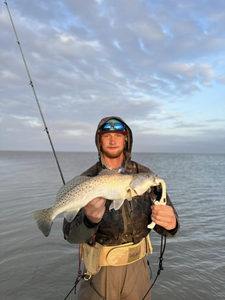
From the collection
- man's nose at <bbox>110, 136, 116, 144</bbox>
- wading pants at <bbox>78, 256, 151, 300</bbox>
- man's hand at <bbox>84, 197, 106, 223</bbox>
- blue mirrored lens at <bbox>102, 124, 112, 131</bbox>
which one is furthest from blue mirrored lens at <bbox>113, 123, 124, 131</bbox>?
wading pants at <bbox>78, 256, 151, 300</bbox>

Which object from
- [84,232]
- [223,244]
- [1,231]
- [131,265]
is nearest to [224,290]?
[223,244]

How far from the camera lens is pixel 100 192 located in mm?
2990

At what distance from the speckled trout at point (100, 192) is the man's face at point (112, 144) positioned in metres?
1.02

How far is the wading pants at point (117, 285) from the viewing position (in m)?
3.30

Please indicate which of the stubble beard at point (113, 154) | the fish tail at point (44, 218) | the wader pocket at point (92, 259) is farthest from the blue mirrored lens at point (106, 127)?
the wader pocket at point (92, 259)

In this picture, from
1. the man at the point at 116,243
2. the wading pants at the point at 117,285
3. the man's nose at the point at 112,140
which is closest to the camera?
the man at the point at 116,243

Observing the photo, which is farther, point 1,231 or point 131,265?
point 1,231

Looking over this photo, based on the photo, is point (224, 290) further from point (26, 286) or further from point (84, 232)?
point (26, 286)

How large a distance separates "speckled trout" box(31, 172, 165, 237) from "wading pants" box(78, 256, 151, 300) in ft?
3.90

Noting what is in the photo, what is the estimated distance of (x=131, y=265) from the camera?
3453mm

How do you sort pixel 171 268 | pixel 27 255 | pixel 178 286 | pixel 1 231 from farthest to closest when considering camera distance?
pixel 1 231
pixel 27 255
pixel 171 268
pixel 178 286

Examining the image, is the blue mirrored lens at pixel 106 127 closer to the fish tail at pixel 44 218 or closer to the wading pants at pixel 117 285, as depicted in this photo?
the fish tail at pixel 44 218

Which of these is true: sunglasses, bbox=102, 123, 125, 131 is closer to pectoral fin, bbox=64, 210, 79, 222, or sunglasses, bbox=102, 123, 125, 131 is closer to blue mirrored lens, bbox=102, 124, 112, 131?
blue mirrored lens, bbox=102, 124, 112, 131

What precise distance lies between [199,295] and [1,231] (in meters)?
7.26
